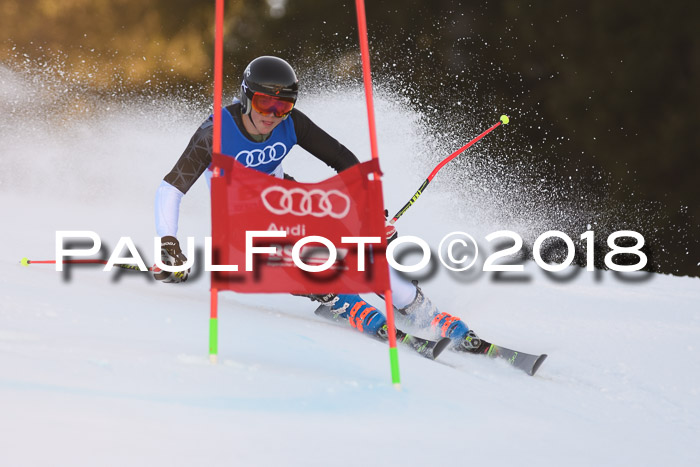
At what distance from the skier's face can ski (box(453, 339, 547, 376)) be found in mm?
1283

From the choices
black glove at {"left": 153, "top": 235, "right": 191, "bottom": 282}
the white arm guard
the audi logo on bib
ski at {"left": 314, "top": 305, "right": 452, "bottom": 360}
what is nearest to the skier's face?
the white arm guard

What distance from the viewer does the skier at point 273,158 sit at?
2682 mm

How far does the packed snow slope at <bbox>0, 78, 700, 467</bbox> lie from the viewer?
1.45 meters

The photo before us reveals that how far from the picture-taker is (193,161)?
2.87 m

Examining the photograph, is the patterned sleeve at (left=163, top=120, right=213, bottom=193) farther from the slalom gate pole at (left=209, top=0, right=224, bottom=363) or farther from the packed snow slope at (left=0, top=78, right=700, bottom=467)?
the slalom gate pole at (left=209, top=0, right=224, bottom=363)

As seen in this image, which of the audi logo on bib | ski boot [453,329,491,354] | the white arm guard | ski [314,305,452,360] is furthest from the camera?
ski boot [453,329,491,354]

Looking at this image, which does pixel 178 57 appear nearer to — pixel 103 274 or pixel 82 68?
pixel 82 68

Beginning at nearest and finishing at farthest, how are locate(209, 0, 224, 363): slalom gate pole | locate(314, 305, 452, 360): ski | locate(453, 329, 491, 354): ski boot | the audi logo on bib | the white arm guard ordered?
locate(209, 0, 224, 363): slalom gate pole → the audi logo on bib → locate(314, 305, 452, 360): ski → the white arm guard → locate(453, 329, 491, 354): ski boot

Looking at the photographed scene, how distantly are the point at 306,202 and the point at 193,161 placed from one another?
96cm

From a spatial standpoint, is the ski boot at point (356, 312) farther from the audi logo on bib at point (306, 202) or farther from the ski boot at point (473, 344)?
the audi logo on bib at point (306, 202)

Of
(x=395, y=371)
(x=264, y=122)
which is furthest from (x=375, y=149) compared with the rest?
(x=264, y=122)

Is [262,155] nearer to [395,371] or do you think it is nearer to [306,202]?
[306,202]

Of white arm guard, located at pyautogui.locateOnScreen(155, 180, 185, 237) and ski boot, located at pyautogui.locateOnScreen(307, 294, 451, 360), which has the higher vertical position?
white arm guard, located at pyautogui.locateOnScreen(155, 180, 185, 237)

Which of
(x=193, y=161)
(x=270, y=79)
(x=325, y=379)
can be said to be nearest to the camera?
(x=325, y=379)
